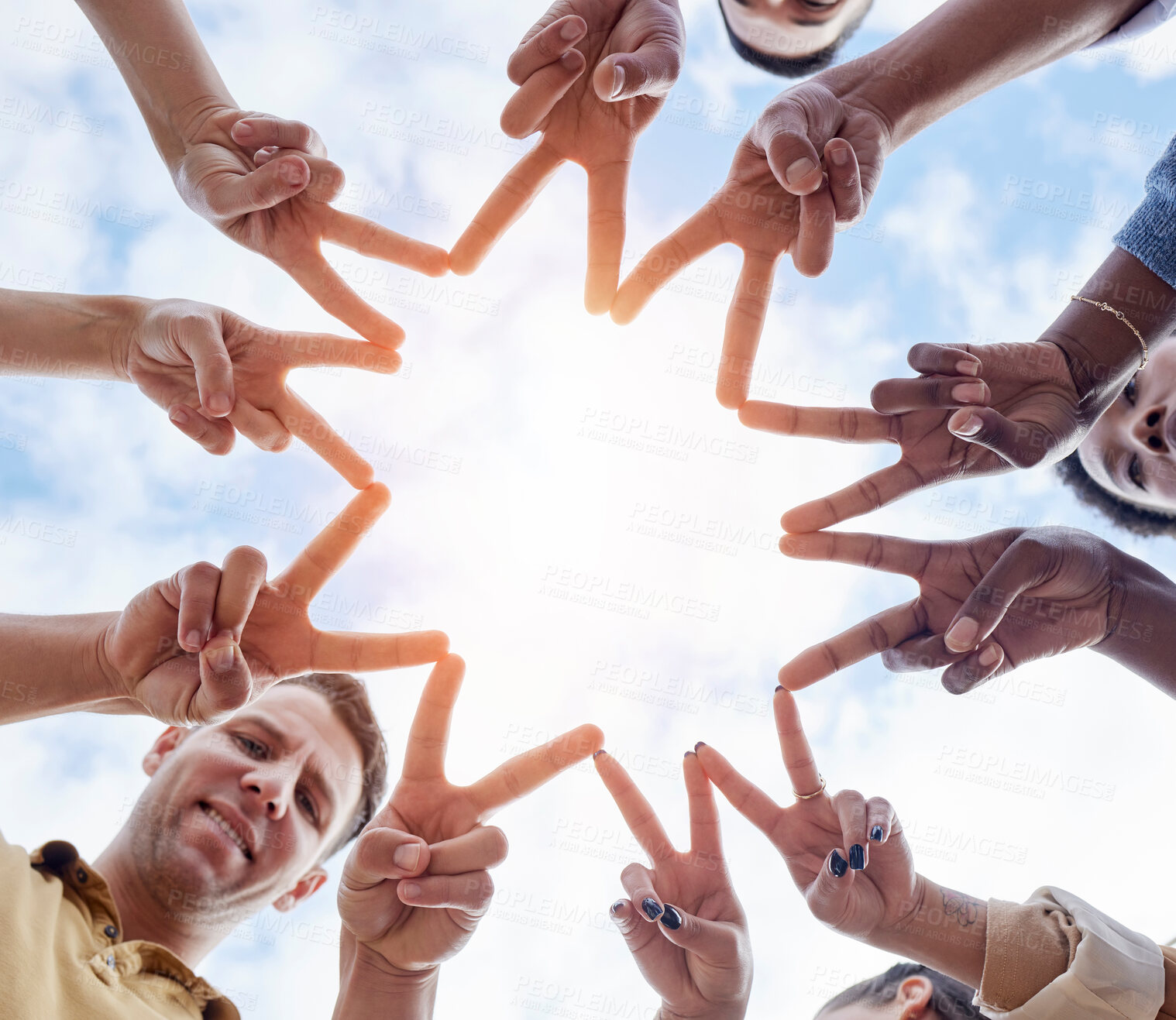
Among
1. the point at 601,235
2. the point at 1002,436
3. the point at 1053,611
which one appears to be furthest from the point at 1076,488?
the point at 601,235

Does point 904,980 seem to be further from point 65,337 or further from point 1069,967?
point 65,337

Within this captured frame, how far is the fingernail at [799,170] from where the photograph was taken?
1.45 metres

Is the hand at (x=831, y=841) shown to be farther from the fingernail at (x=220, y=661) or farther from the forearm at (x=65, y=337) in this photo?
the forearm at (x=65, y=337)

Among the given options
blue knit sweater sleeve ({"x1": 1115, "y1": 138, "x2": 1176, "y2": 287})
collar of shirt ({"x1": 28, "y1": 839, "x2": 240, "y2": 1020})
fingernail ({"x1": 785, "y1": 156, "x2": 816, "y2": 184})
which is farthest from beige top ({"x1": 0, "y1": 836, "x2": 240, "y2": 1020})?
blue knit sweater sleeve ({"x1": 1115, "y1": 138, "x2": 1176, "y2": 287})

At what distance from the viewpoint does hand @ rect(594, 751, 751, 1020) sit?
1.53 meters

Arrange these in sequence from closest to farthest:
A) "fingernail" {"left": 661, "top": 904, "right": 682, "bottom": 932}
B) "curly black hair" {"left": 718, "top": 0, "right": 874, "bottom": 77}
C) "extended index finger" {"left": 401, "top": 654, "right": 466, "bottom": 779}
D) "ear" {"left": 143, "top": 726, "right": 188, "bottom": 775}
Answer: "fingernail" {"left": 661, "top": 904, "right": 682, "bottom": 932} → "extended index finger" {"left": 401, "top": 654, "right": 466, "bottom": 779} → "ear" {"left": 143, "top": 726, "right": 188, "bottom": 775} → "curly black hair" {"left": 718, "top": 0, "right": 874, "bottom": 77}

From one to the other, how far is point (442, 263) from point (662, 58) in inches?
24.7

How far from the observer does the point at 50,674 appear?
1.56 metres

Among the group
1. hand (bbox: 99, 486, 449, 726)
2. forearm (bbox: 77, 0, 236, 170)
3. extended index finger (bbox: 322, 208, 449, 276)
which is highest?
forearm (bbox: 77, 0, 236, 170)

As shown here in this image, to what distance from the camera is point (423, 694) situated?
1725mm

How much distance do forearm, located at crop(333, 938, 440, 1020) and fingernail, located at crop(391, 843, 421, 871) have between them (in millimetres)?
296

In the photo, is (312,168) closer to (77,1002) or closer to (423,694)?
(423,694)

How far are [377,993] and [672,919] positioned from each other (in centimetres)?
66

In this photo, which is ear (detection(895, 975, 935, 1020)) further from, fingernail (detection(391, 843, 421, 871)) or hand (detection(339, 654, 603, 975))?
fingernail (detection(391, 843, 421, 871))
